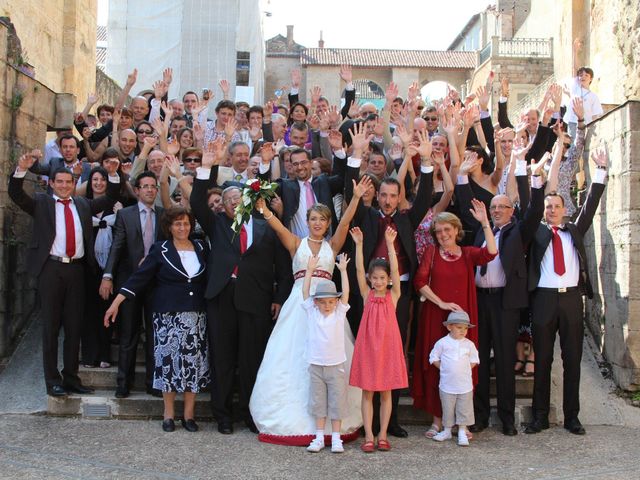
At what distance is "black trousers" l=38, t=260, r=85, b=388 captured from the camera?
611 cm

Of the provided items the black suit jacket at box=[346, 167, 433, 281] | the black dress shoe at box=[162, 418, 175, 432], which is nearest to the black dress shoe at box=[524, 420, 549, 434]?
the black suit jacket at box=[346, 167, 433, 281]

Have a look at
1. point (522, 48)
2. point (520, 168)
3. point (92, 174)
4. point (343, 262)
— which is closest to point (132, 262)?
point (92, 174)

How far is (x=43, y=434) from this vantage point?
5.58m

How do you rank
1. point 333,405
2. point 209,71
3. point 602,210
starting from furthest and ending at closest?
point 209,71
point 602,210
point 333,405

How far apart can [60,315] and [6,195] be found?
1598 millimetres

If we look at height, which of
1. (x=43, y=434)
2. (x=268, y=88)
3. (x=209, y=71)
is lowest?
(x=43, y=434)

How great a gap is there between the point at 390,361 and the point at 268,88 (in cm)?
3191

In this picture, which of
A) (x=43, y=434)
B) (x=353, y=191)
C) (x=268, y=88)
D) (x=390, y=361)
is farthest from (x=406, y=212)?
(x=268, y=88)

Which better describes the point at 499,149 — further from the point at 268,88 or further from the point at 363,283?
the point at 268,88

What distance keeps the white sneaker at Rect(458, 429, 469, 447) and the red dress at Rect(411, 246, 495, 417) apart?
0.38 m

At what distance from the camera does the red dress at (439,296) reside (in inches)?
233

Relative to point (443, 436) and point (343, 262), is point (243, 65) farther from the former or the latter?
point (443, 436)

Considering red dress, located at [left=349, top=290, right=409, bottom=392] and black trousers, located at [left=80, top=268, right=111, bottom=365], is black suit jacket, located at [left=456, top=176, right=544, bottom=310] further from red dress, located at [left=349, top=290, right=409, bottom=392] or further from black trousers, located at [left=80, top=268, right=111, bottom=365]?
black trousers, located at [left=80, top=268, right=111, bottom=365]

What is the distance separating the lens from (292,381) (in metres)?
5.69
